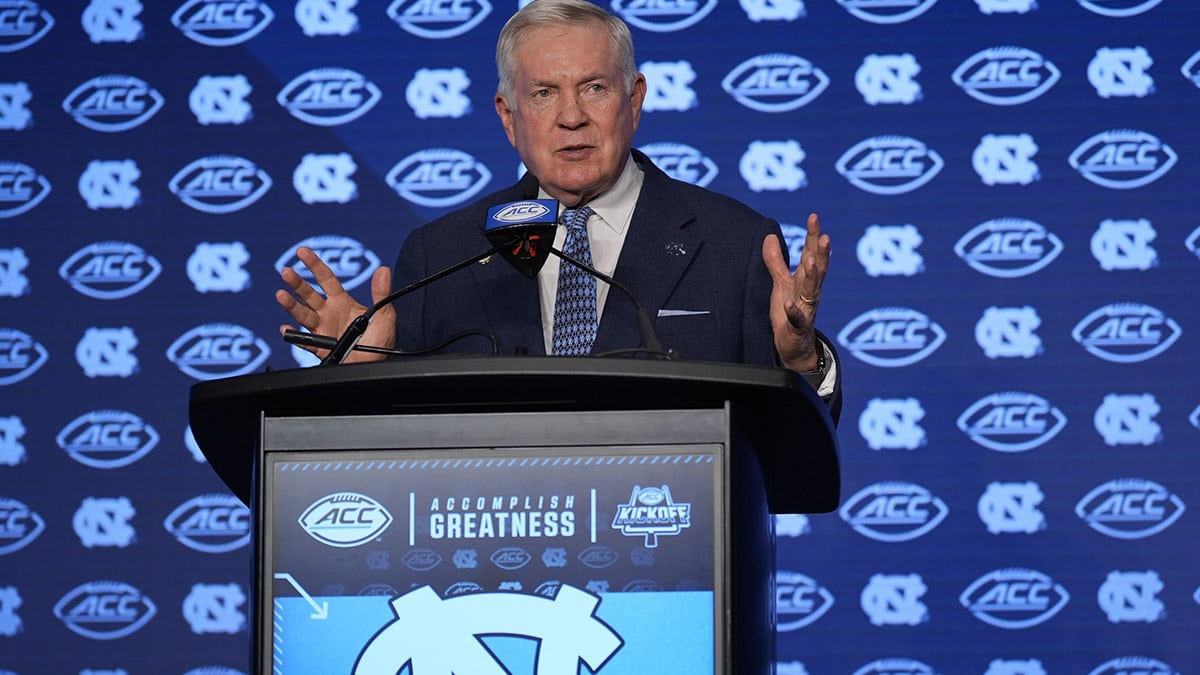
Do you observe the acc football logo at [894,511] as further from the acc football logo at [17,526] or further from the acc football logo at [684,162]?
the acc football logo at [17,526]

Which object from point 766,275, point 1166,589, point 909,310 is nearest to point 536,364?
point 766,275

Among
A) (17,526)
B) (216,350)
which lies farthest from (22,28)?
(17,526)

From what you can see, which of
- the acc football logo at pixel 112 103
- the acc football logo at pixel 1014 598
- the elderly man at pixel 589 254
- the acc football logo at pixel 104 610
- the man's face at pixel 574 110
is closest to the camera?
the elderly man at pixel 589 254

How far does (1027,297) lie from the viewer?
11.6 feet

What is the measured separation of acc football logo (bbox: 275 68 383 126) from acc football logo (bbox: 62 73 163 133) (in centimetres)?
36

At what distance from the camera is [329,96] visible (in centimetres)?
375

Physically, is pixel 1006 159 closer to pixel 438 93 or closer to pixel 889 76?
pixel 889 76

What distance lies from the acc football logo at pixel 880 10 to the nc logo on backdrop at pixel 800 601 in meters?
1.42

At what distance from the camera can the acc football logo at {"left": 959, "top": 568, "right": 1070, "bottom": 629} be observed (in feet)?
11.4

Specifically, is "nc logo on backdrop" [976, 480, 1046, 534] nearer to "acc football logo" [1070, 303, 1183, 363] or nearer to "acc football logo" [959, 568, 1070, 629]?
"acc football logo" [959, 568, 1070, 629]

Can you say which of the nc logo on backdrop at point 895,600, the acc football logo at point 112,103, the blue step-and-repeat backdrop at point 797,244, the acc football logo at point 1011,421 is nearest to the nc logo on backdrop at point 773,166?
the blue step-and-repeat backdrop at point 797,244

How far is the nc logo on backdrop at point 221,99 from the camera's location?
3770 millimetres

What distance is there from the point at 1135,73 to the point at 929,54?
511 millimetres

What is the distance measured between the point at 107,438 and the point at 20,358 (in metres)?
0.32
